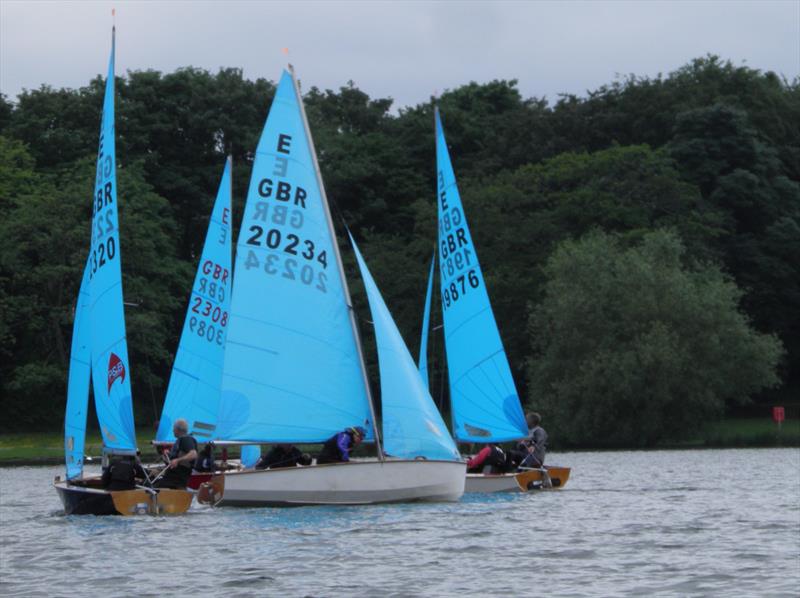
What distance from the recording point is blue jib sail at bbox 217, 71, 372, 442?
2622 centimetres

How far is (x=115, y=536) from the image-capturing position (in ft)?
73.0

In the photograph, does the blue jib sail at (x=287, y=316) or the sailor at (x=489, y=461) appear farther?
the sailor at (x=489, y=461)

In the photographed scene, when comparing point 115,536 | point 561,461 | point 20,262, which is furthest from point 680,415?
point 115,536

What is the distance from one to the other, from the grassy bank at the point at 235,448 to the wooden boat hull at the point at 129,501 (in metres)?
25.2

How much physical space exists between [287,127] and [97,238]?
3838mm

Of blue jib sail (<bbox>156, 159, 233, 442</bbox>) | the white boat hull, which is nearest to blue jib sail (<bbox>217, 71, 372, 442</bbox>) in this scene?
the white boat hull

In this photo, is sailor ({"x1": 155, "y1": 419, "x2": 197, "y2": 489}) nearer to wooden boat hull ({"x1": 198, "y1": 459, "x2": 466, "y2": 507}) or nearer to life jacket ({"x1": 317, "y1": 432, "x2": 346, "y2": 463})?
wooden boat hull ({"x1": 198, "y1": 459, "x2": 466, "y2": 507})

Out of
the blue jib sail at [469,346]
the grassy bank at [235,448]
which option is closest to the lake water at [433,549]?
the blue jib sail at [469,346]

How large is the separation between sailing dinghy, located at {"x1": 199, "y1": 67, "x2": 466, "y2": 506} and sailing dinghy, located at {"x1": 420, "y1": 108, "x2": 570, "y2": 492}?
5922mm

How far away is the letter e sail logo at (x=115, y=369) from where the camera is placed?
2642cm

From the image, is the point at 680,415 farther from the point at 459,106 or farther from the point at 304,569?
the point at 304,569

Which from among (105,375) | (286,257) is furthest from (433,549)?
(105,375)

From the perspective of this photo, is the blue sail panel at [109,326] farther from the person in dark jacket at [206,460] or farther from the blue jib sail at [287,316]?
the person in dark jacket at [206,460]

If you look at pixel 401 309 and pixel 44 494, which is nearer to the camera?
pixel 44 494
